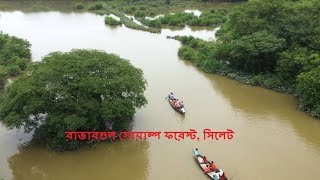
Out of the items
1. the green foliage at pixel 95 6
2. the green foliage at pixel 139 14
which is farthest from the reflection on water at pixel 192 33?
the green foliage at pixel 95 6

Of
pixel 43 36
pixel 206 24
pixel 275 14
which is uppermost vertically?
pixel 275 14

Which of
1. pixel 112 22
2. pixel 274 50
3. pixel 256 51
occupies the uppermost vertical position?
pixel 274 50

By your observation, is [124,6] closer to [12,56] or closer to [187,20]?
[187,20]

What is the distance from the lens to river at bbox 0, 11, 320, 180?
1552 cm

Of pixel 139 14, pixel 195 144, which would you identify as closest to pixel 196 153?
pixel 195 144

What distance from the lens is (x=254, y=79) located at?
22703 mm

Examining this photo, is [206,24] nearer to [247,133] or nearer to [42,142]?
[247,133]

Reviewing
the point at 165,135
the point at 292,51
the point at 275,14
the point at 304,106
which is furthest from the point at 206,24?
the point at 165,135

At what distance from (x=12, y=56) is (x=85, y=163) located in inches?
514

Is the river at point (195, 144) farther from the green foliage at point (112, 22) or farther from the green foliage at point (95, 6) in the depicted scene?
the green foliage at point (95, 6)

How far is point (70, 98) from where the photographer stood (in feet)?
53.6

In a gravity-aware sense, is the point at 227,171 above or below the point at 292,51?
below

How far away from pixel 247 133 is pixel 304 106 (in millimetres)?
3729

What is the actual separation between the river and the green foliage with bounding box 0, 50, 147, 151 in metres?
1.00
